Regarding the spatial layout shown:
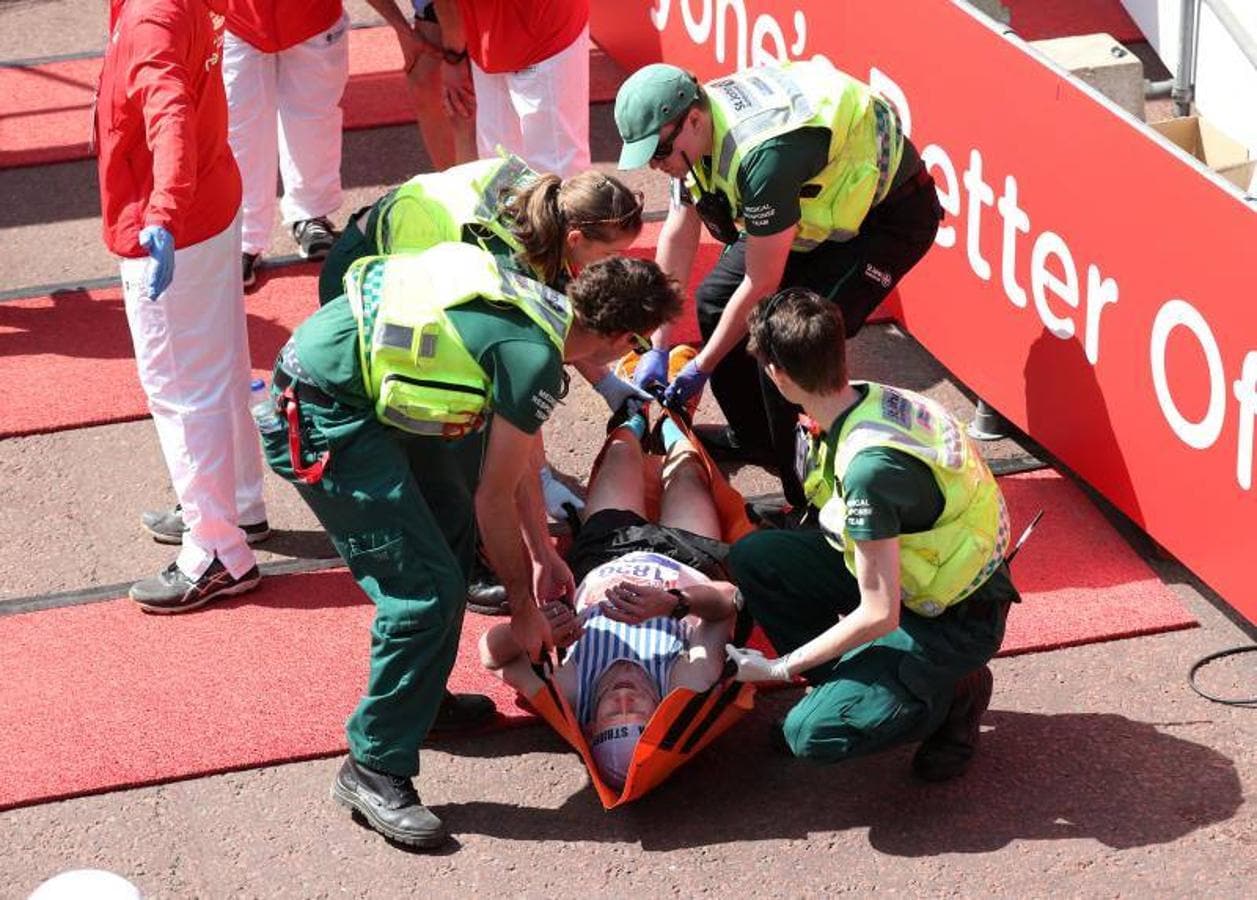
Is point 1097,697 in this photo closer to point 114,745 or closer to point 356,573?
point 356,573

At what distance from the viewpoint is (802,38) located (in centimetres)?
700

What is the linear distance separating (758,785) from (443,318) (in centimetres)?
147

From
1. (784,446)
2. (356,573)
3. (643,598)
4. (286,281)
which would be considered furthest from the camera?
(286,281)

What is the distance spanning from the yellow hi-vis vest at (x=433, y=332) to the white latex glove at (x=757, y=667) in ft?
2.89

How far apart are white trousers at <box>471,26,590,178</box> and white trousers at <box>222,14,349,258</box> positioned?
594 millimetres

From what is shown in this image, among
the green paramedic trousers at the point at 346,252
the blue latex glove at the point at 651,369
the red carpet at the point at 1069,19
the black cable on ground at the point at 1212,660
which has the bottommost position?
the black cable on ground at the point at 1212,660

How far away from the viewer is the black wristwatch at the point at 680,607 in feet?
15.9

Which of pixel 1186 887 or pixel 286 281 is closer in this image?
pixel 1186 887

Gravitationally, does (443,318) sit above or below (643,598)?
above

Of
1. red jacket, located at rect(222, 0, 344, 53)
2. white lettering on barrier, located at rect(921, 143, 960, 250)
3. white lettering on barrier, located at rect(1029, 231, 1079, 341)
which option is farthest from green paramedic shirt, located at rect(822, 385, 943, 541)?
red jacket, located at rect(222, 0, 344, 53)

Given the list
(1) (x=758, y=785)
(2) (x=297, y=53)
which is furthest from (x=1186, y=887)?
(2) (x=297, y=53)

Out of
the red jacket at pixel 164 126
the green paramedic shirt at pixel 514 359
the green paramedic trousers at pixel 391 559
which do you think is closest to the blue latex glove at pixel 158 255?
the red jacket at pixel 164 126

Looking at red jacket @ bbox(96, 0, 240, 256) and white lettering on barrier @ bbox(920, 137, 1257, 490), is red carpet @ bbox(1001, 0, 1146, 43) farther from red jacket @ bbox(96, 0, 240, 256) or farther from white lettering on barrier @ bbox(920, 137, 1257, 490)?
red jacket @ bbox(96, 0, 240, 256)

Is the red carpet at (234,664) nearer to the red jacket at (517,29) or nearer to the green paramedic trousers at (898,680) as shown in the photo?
the green paramedic trousers at (898,680)
